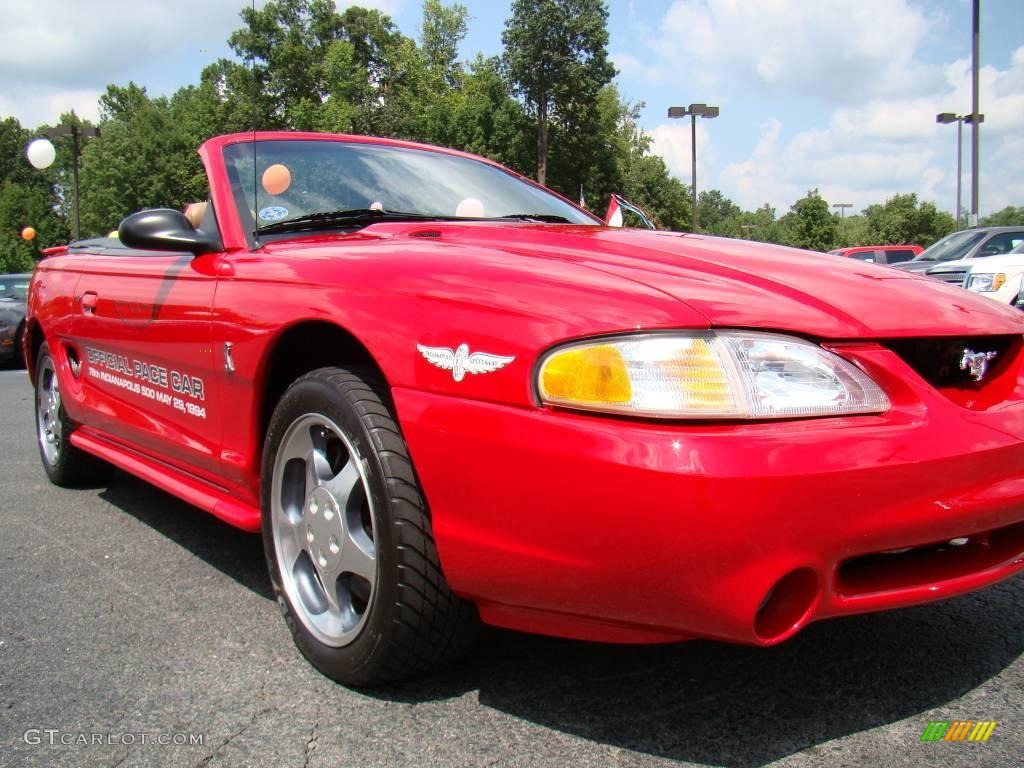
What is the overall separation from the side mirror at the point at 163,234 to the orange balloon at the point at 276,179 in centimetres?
26

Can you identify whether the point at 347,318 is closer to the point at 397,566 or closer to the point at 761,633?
the point at 397,566

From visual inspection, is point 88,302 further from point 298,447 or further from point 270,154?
point 298,447

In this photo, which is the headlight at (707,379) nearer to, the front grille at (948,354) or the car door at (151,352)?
the front grille at (948,354)

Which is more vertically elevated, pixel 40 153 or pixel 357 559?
pixel 40 153

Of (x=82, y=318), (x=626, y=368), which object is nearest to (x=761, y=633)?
(x=626, y=368)

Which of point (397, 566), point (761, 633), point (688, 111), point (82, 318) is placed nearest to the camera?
point (761, 633)

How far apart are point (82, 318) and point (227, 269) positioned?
142 cm

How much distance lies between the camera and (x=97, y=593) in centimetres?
295

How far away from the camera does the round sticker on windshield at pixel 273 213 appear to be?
9.55 feet

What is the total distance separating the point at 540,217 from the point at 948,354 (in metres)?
1.60

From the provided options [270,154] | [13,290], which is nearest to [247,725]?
[270,154]

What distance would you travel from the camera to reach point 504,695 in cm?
214

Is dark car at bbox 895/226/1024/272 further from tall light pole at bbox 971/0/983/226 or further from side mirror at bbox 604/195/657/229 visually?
side mirror at bbox 604/195/657/229

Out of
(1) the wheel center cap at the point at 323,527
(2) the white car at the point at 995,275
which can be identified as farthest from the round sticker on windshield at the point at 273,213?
(2) the white car at the point at 995,275
